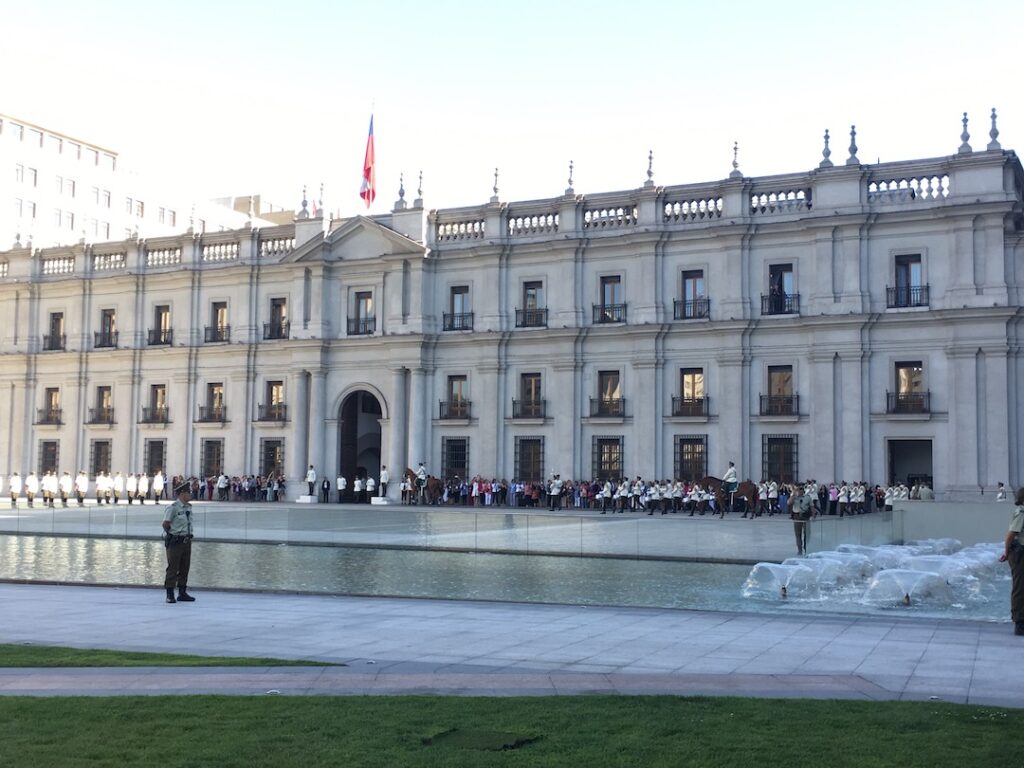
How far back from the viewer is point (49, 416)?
5616 centimetres

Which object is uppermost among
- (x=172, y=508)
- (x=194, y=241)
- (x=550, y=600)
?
(x=194, y=241)

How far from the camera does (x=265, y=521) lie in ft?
88.4

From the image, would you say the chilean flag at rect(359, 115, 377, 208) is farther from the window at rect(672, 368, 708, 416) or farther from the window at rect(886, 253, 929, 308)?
the window at rect(886, 253, 929, 308)

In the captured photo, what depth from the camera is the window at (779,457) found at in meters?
41.4

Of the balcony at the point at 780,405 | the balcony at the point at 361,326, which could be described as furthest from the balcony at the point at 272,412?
the balcony at the point at 780,405

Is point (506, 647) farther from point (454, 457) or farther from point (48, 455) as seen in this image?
point (48, 455)

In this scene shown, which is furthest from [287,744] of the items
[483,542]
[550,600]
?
[483,542]

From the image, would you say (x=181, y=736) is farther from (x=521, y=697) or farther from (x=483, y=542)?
(x=483, y=542)

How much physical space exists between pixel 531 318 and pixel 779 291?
10.1 m

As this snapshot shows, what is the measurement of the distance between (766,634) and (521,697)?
4.79 m

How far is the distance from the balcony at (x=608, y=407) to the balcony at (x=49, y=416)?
1073 inches

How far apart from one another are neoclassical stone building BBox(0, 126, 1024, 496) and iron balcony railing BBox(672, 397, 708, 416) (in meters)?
0.14

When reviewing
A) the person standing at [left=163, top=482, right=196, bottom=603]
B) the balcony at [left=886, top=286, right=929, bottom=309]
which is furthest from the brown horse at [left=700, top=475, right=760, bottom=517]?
the person standing at [left=163, top=482, right=196, bottom=603]

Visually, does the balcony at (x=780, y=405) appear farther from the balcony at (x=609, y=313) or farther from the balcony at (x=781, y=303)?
the balcony at (x=609, y=313)
